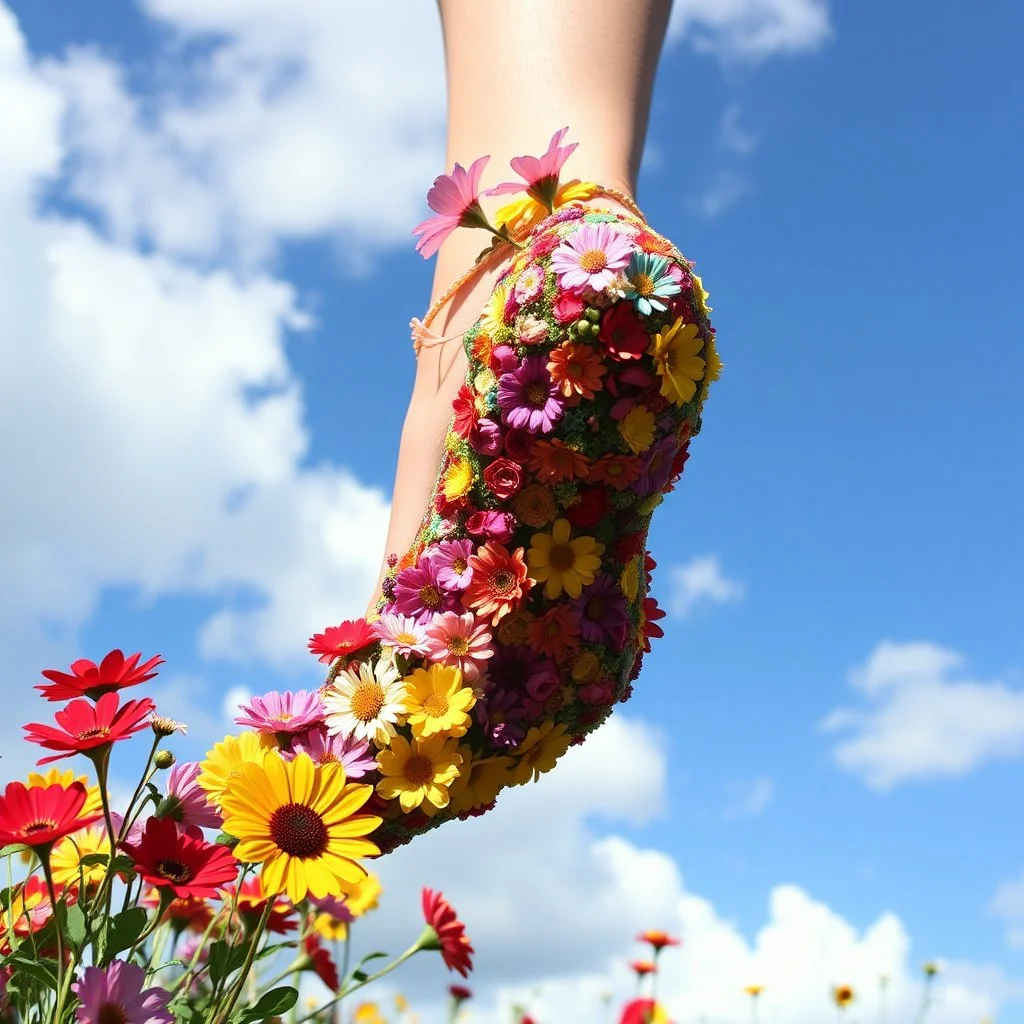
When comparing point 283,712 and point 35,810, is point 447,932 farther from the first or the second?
point 35,810

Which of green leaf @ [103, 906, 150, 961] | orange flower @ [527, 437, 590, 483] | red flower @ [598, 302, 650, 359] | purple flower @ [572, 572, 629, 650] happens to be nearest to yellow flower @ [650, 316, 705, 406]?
red flower @ [598, 302, 650, 359]

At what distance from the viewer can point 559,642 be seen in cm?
132

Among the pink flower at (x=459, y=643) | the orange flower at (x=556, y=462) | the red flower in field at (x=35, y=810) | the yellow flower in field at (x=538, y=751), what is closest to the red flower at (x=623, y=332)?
the orange flower at (x=556, y=462)

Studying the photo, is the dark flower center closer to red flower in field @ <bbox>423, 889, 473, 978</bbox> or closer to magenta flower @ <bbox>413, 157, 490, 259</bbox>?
red flower in field @ <bbox>423, 889, 473, 978</bbox>

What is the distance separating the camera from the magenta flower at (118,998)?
908mm

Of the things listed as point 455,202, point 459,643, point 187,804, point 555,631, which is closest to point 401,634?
point 459,643

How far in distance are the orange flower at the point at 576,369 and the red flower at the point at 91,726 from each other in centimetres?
53

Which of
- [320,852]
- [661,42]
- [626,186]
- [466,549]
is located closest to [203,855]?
[320,852]

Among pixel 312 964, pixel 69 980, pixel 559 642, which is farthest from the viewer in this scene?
pixel 312 964

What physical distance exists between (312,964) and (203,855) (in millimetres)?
616

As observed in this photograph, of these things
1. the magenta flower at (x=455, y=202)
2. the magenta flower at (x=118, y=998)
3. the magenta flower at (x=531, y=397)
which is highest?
the magenta flower at (x=455, y=202)

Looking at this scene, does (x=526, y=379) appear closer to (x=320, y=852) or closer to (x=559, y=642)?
(x=559, y=642)

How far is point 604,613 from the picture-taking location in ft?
4.48

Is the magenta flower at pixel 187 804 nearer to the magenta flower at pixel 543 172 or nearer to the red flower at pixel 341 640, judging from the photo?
the red flower at pixel 341 640
